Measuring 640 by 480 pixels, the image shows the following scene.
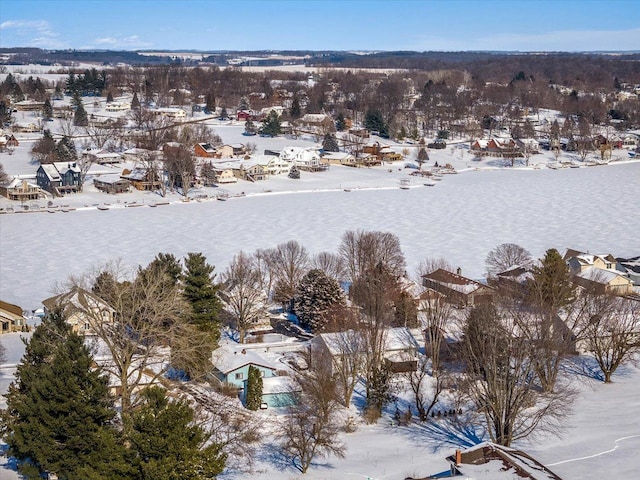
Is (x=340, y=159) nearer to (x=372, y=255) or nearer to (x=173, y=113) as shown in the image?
(x=173, y=113)

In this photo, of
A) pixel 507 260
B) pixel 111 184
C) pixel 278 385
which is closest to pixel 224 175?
pixel 111 184

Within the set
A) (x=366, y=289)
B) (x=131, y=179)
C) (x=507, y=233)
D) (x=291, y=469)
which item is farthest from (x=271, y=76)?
(x=291, y=469)

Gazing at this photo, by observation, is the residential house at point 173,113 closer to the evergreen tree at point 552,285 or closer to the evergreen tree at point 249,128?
the evergreen tree at point 249,128

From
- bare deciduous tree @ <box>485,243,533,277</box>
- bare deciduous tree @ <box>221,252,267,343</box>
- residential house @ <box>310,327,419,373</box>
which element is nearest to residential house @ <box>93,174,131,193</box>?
bare deciduous tree @ <box>221,252,267,343</box>

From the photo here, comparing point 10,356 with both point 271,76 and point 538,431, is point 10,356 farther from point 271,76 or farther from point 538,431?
point 271,76

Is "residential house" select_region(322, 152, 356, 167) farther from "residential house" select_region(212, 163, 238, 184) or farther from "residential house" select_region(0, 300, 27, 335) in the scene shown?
"residential house" select_region(0, 300, 27, 335)

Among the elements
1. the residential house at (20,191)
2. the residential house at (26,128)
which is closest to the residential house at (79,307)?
the residential house at (20,191)
